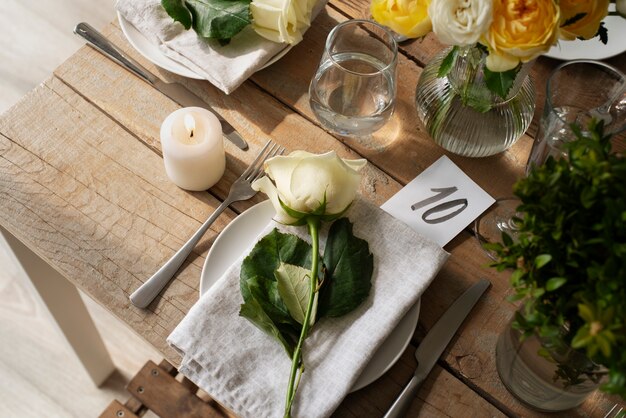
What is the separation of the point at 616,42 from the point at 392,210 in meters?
0.44

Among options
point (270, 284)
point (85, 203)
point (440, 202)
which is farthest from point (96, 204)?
point (440, 202)

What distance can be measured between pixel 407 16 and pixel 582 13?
0.17 m

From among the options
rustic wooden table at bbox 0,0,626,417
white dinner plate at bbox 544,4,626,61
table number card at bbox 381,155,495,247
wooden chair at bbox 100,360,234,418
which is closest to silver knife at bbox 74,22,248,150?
rustic wooden table at bbox 0,0,626,417

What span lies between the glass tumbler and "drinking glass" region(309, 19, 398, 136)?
194 millimetres

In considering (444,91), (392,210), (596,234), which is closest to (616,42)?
(444,91)

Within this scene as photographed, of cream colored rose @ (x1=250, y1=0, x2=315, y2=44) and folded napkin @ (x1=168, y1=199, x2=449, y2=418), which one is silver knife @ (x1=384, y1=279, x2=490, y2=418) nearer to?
folded napkin @ (x1=168, y1=199, x2=449, y2=418)

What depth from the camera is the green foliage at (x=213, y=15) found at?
0.99 meters

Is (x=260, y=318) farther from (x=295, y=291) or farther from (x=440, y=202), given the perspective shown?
(x=440, y=202)

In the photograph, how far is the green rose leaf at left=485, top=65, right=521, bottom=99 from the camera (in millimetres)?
805

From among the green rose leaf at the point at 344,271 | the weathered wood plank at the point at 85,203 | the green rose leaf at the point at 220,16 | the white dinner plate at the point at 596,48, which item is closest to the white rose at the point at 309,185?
the green rose leaf at the point at 344,271

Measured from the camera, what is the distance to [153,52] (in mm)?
1030

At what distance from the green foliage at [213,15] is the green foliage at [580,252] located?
51 cm

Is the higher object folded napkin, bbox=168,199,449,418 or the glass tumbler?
the glass tumbler

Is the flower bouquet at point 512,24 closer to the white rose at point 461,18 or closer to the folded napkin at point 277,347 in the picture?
the white rose at point 461,18
